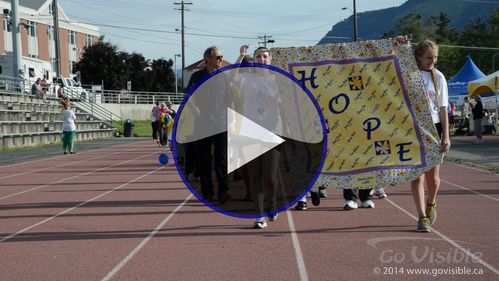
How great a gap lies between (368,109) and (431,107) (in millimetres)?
776

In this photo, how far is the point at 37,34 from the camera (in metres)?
80.8

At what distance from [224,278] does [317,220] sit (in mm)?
3000

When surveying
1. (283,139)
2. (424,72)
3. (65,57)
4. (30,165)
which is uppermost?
(65,57)

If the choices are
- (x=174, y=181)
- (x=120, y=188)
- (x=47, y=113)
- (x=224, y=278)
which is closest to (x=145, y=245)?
(x=224, y=278)

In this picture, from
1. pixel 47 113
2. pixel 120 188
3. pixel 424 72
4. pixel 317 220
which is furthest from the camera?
pixel 47 113

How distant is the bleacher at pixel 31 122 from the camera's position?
29.7m

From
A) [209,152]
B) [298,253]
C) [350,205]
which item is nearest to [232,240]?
[298,253]

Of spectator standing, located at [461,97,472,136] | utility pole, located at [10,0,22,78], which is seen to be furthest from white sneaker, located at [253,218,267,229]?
utility pole, located at [10,0,22,78]

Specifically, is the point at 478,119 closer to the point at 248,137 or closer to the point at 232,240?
the point at 248,137

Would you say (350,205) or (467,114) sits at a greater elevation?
(467,114)

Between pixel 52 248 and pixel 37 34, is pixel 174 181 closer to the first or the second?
pixel 52 248

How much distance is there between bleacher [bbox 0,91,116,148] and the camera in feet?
97.5

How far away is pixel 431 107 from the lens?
7484 mm
